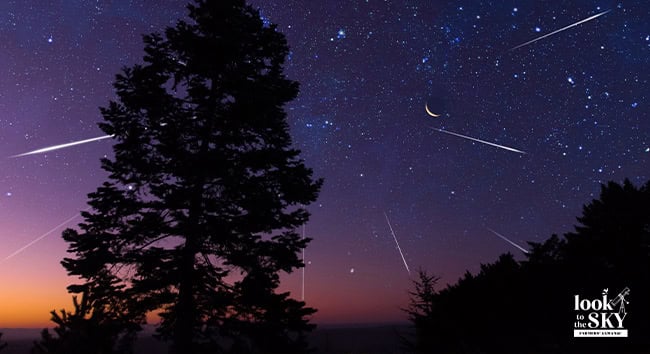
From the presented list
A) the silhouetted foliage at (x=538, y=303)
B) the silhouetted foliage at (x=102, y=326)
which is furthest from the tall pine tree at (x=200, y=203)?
the silhouetted foliage at (x=538, y=303)

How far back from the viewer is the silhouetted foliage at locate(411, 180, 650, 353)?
34.6 ft

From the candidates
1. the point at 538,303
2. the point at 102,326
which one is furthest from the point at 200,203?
the point at 538,303

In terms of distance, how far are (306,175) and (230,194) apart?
2509mm
